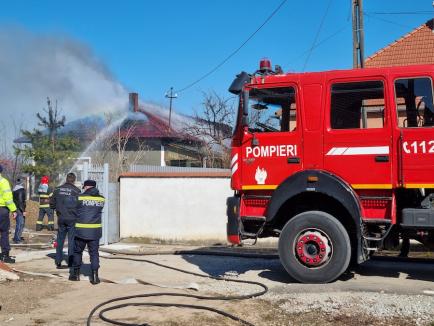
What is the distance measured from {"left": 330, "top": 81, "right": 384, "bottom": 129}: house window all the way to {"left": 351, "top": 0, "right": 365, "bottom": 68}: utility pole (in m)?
8.51

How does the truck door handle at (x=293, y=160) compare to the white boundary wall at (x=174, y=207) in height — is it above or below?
above

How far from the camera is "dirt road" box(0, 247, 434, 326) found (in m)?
6.07

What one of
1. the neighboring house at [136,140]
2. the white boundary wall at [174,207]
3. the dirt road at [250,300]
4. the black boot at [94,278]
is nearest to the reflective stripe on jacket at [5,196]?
the dirt road at [250,300]

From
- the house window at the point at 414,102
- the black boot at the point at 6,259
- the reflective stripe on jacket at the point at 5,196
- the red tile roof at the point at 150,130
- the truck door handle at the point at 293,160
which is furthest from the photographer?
the red tile roof at the point at 150,130

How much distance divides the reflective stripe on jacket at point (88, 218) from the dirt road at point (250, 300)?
2.55 ft

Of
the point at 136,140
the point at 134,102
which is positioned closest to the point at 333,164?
the point at 136,140

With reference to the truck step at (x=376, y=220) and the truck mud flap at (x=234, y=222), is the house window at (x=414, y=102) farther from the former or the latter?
the truck mud flap at (x=234, y=222)

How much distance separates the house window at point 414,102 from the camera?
729 centimetres

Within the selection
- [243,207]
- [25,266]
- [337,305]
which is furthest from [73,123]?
[337,305]

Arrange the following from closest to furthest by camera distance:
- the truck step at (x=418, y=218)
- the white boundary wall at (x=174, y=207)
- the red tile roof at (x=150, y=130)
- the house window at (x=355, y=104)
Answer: the truck step at (x=418, y=218) < the house window at (x=355, y=104) < the white boundary wall at (x=174, y=207) < the red tile roof at (x=150, y=130)

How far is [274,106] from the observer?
8.24 metres

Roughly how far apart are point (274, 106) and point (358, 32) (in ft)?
30.2

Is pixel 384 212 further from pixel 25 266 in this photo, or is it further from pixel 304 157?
pixel 25 266

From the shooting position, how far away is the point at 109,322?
19.6 ft
